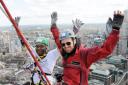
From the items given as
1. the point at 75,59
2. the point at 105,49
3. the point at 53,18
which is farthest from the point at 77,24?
the point at 105,49

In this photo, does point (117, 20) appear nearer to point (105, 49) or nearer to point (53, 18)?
point (105, 49)

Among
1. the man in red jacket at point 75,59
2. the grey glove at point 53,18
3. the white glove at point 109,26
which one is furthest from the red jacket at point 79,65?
the grey glove at point 53,18

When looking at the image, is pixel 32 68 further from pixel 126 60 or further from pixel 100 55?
pixel 126 60

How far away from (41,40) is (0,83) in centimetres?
1386

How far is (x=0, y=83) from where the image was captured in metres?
14.9

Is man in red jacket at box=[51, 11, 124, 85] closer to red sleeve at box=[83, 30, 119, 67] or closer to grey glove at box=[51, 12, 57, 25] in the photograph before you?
red sleeve at box=[83, 30, 119, 67]

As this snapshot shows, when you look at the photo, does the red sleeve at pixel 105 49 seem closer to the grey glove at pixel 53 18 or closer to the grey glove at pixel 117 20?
the grey glove at pixel 117 20

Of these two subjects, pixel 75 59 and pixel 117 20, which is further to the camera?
pixel 75 59

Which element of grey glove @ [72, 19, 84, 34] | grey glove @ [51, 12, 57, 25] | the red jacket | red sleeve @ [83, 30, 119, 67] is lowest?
the red jacket

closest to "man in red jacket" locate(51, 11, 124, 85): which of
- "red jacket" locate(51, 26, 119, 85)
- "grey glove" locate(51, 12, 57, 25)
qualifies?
"red jacket" locate(51, 26, 119, 85)

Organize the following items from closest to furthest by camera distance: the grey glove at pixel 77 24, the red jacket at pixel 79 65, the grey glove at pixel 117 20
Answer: the grey glove at pixel 117 20 → the red jacket at pixel 79 65 → the grey glove at pixel 77 24

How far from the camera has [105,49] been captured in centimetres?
124

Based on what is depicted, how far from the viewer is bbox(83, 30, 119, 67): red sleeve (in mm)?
1211

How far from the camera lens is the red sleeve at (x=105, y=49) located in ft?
3.97
